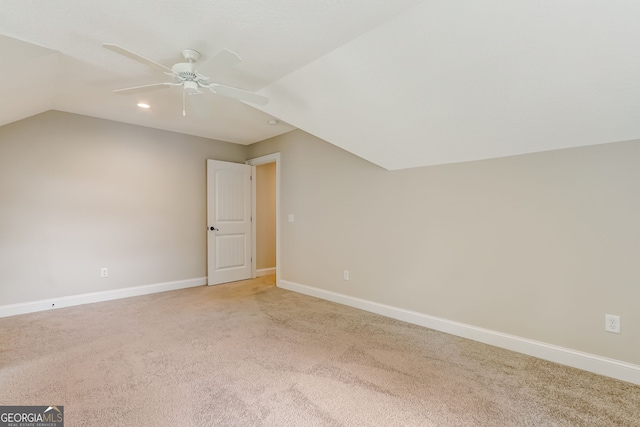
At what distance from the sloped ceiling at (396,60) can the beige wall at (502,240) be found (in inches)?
10.5

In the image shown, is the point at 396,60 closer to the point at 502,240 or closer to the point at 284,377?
the point at 502,240

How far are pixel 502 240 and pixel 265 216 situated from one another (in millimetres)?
4031

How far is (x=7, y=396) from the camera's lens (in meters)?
1.77

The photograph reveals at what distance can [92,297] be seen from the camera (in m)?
3.73

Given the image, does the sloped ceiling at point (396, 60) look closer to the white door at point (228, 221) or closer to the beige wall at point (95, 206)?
the beige wall at point (95, 206)

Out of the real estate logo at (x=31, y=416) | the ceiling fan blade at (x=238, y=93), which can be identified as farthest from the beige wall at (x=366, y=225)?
the real estate logo at (x=31, y=416)

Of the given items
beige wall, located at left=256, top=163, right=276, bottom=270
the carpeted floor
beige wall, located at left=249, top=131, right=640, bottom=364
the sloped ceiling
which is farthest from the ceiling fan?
beige wall, located at left=256, top=163, right=276, bottom=270

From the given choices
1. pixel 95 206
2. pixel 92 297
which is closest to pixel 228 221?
pixel 95 206

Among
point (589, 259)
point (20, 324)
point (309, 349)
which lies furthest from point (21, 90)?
point (589, 259)

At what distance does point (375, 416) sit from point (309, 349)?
3.01ft

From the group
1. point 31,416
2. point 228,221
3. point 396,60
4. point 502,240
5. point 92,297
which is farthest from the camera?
point 228,221

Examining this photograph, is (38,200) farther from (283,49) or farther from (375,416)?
(375,416)

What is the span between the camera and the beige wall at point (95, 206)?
3.29 meters

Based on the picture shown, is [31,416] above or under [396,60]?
under
